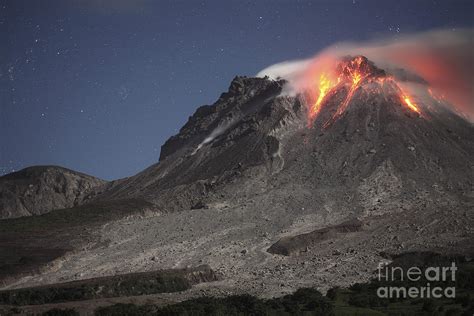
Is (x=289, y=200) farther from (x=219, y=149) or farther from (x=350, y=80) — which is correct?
(x=350, y=80)

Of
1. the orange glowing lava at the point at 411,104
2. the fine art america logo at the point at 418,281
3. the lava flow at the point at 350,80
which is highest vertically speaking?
the lava flow at the point at 350,80

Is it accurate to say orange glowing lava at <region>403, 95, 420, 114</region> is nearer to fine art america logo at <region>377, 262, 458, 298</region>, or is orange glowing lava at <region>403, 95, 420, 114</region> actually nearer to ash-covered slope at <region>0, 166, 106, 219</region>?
fine art america logo at <region>377, 262, 458, 298</region>

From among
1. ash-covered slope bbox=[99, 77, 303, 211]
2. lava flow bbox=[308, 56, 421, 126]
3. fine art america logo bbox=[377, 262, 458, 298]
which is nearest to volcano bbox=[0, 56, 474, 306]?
lava flow bbox=[308, 56, 421, 126]

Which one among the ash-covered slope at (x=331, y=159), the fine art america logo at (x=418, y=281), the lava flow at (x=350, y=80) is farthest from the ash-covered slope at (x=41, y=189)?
the fine art america logo at (x=418, y=281)

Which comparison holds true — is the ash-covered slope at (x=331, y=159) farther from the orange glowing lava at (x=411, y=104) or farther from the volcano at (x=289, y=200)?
the orange glowing lava at (x=411, y=104)

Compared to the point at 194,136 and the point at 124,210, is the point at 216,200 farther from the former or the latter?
the point at 194,136
